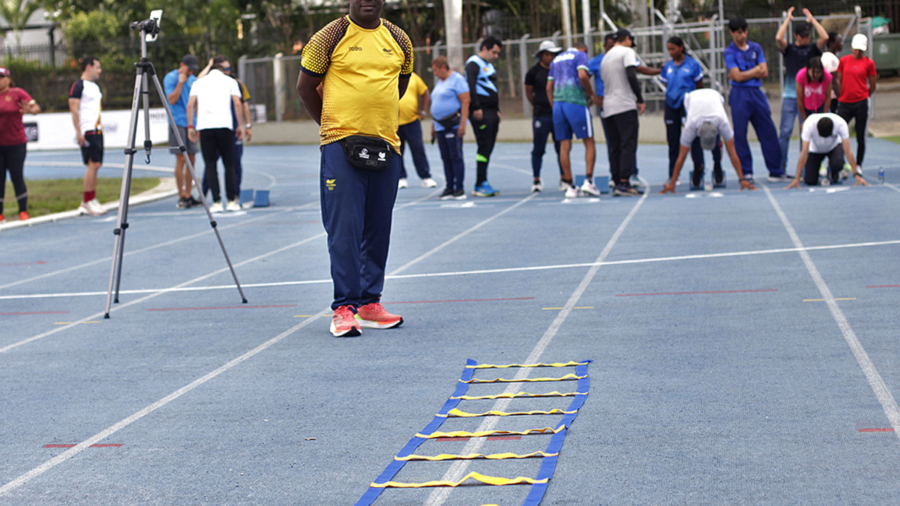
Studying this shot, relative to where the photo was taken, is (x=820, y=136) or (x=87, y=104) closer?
(x=820, y=136)

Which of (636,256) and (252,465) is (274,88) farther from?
(252,465)

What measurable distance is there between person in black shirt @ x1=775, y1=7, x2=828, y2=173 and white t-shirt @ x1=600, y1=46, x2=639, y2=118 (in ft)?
6.66

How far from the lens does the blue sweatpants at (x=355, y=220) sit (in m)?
5.84

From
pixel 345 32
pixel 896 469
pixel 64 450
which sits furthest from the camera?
pixel 345 32

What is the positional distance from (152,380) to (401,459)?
1873 mm

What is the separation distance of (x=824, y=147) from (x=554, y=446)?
965 cm

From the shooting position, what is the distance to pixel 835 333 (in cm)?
530

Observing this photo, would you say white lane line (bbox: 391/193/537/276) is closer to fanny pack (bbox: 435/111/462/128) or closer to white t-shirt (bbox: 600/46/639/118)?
fanny pack (bbox: 435/111/462/128)

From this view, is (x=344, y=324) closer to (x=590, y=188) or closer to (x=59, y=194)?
(x=590, y=188)

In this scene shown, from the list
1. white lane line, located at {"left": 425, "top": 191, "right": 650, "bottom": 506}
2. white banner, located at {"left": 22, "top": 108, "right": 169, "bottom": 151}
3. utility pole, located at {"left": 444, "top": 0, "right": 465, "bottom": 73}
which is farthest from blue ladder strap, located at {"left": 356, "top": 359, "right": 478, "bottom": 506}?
white banner, located at {"left": 22, "top": 108, "right": 169, "bottom": 151}

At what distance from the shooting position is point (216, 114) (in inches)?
504

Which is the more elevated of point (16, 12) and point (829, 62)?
point (16, 12)

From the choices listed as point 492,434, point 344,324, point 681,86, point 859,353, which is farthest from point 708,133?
point 492,434

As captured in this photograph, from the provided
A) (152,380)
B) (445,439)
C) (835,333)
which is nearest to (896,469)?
(445,439)
